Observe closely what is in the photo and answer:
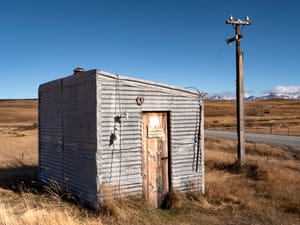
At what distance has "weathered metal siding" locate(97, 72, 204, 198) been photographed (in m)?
8.23

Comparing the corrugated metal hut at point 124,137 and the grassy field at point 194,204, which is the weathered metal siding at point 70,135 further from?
the grassy field at point 194,204

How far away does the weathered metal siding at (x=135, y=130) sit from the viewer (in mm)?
8227

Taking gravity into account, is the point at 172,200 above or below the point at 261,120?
below

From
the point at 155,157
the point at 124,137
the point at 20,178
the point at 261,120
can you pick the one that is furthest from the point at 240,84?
the point at 261,120

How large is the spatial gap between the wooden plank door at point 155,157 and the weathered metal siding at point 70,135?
1.28 meters

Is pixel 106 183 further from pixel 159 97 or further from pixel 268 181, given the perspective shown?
pixel 268 181

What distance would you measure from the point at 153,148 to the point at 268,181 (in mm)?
4365

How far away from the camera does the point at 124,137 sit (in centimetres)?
851

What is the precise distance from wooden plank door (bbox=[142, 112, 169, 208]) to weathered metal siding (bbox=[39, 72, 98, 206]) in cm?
128

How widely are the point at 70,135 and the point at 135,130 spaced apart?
1.79 metres

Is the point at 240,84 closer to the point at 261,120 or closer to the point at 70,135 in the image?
the point at 70,135

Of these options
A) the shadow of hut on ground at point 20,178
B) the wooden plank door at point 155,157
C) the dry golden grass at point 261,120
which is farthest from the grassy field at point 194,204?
the dry golden grass at point 261,120

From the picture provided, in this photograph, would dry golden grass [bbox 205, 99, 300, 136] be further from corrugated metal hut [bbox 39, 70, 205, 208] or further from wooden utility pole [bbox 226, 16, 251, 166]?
corrugated metal hut [bbox 39, 70, 205, 208]

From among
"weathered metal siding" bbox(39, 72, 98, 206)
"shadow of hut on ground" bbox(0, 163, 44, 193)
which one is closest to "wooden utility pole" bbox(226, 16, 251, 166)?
"weathered metal siding" bbox(39, 72, 98, 206)
